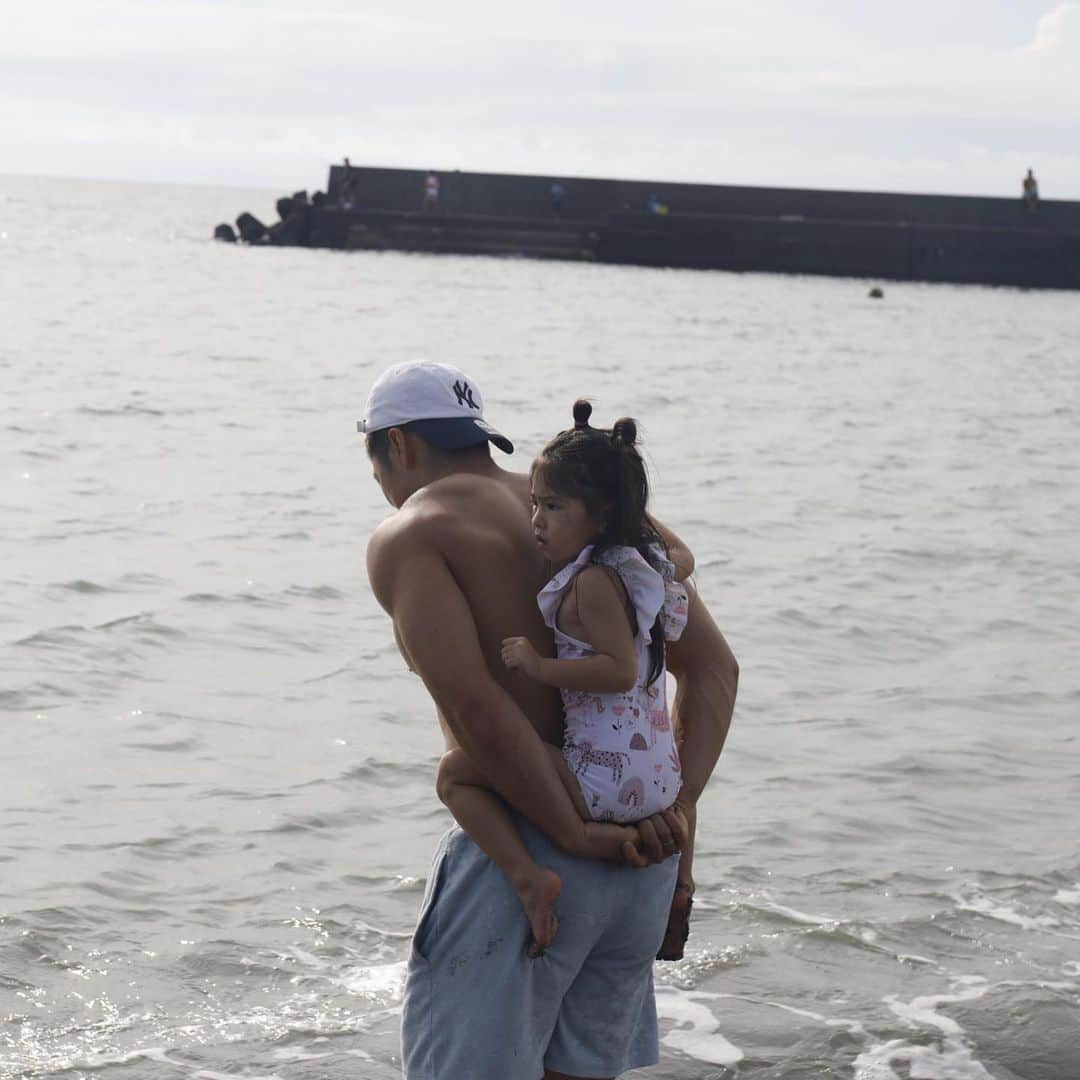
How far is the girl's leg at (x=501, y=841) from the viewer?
2.80 m

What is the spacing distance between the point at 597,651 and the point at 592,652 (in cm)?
2

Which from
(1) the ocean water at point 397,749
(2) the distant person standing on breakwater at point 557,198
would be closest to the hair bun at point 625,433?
(1) the ocean water at point 397,749

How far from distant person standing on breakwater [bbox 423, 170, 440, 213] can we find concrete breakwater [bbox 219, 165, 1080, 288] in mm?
125

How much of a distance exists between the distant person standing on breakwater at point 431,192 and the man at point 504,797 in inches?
1984

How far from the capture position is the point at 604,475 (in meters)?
2.82

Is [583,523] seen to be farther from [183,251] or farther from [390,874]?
[183,251]

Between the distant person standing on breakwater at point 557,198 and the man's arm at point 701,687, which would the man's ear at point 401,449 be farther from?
the distant person standing on breakwater at point 557,198

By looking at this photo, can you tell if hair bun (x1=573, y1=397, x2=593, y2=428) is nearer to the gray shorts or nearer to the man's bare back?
the man's bare back

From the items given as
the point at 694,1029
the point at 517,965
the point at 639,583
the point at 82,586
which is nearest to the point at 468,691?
the point at 639,583

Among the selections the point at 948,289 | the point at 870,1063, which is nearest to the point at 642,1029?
the point at 870,1063

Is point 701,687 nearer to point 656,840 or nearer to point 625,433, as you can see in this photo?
point 656,840

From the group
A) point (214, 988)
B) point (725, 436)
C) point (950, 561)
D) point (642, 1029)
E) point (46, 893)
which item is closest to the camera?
point (642, 1029)

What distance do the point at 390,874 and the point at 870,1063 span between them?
6.43ft

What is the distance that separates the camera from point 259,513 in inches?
508
